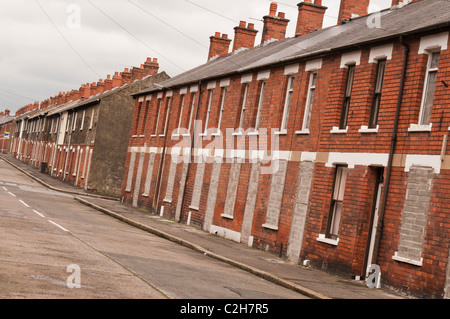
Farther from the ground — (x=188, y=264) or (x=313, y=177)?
(x=313, y=177)

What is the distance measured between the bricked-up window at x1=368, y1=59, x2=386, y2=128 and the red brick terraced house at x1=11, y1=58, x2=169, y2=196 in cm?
3309

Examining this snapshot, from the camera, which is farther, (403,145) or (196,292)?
(403,145)

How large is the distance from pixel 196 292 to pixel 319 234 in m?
9.07

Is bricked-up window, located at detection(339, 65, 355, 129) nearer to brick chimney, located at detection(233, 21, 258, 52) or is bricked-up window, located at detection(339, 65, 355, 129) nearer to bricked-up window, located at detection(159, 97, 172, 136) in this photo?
bricked-up window, located at detection(159, 97, 172, 136)

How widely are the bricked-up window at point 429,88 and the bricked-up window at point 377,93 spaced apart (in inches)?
75.3

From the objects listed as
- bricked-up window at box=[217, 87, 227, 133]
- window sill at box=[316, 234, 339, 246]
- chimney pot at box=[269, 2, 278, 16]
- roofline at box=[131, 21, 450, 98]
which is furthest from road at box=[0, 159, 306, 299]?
chimney pot at box=[269, 2, 278, 16]

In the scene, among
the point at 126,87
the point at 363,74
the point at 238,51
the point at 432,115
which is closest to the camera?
the point at 432,115

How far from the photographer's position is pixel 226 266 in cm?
1748

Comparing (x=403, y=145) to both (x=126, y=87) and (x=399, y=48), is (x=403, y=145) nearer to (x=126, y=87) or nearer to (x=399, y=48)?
(x=399, y=48)

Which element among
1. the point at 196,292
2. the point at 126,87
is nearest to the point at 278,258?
the point at 196,292

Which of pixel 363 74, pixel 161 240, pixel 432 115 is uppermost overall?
pixel 363 74

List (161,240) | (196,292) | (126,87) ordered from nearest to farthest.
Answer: (196,292) < (161,240) < (126,87)

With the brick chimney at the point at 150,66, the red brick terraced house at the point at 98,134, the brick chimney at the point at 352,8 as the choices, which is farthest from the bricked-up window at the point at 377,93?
the brick chimney at the point at 150,66

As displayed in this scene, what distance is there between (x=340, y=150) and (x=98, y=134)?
3256 centimetres
